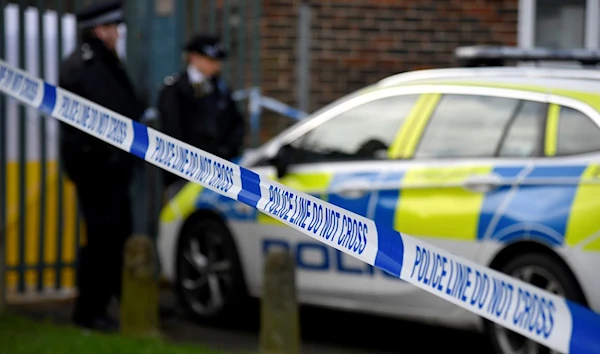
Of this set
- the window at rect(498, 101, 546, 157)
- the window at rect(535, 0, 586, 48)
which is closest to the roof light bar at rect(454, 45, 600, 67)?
the window at rect(498, 101, 546, 157)

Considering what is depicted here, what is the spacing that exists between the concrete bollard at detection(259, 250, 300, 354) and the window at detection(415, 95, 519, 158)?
3.34 feet

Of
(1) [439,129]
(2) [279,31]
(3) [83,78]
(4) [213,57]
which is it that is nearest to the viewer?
(1) [439,129]

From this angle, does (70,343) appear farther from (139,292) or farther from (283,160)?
(283,160)

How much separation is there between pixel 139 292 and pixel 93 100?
1.13 meters

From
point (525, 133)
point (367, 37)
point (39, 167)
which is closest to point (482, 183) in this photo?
point (525, 133)

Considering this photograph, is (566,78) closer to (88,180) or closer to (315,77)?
(88,180)

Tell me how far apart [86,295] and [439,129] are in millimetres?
2310

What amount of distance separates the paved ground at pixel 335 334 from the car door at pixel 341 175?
1.09 ft

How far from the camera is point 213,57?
9.05 m

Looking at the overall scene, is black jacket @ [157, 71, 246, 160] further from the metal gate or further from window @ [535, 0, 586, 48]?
window @ [535, 0, 586, 48]

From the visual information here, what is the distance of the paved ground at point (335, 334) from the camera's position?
745cm

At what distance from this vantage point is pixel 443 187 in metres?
6.76

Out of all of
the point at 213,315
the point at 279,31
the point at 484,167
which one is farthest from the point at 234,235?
the point at 279,31

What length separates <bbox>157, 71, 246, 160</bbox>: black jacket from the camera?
8828 mm
